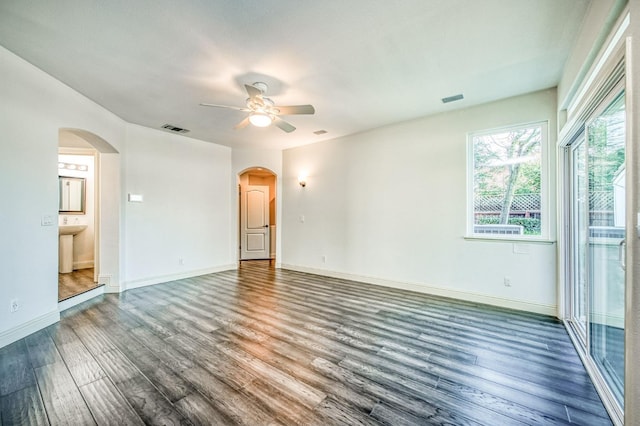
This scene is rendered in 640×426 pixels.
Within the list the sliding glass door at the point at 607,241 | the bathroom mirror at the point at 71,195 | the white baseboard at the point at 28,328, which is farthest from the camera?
the bathroom mirror at the point at 71,195

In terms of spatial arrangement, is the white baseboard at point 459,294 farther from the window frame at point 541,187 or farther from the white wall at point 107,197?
the white wall at point 107,197

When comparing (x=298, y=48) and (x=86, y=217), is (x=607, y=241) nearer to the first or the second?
(x=298, y=48)

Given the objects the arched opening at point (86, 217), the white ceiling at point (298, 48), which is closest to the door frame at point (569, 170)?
the white ceiling at point (298, 48)

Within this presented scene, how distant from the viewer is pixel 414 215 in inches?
179

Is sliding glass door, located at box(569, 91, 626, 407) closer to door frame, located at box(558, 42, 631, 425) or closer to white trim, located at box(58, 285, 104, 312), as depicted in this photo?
door frame, located at box(558, 42, 631, 425)

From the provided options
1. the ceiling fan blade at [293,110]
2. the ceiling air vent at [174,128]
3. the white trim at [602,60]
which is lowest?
the white trim at [602,60]

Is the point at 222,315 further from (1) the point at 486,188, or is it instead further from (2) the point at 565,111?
(2) the point at 565,111

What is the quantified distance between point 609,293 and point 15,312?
17.7ft

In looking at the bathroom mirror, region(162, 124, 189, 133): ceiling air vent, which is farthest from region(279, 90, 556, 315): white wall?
the bathroom mirror

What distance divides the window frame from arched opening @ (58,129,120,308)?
567cm

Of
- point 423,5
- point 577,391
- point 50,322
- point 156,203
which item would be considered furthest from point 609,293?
point 156,203

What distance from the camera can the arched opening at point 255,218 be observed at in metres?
8.07

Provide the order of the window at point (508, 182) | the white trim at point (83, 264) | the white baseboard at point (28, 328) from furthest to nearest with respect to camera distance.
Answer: the white trim at point (83, 264) → the window at point (508, 182) → the white baseboard at point (28, 328)

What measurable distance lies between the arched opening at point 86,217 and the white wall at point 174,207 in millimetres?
220
